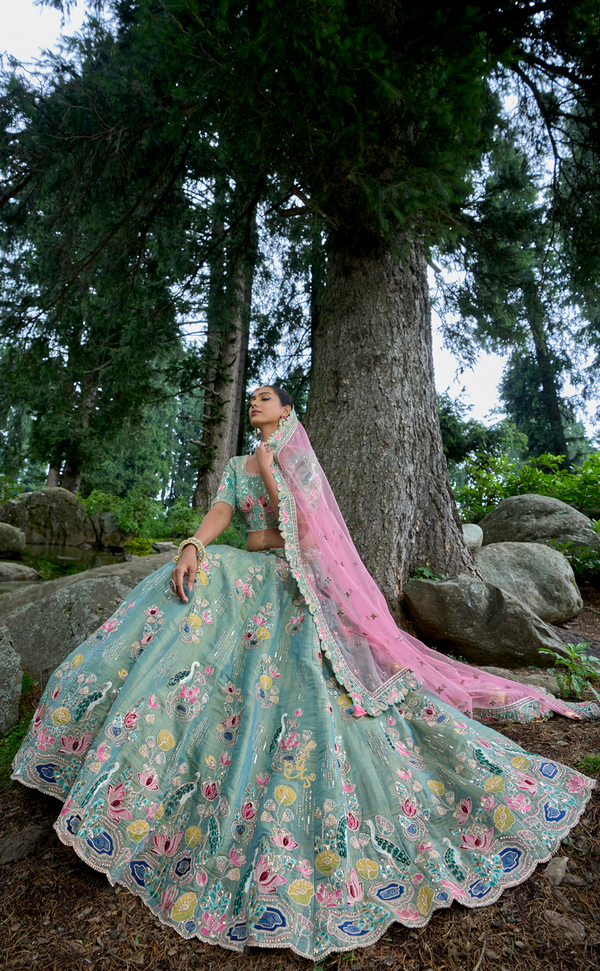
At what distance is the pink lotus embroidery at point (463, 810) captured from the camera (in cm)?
201

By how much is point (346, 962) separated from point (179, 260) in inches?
231

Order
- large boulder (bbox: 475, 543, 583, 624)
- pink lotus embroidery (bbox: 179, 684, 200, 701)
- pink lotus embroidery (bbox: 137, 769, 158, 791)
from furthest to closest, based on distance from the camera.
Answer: large boulder (bbox: 475, 543, 583, 624), pink lotus embroidery (bbox: 179, 684, 200, 701), pink lotus embroidery (bbox: 137, 769, 158, 791)

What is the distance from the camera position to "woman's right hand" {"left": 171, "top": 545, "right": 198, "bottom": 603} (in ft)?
7.63

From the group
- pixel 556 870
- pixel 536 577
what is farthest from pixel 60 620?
pixel 536 577

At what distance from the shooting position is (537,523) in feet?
20.9

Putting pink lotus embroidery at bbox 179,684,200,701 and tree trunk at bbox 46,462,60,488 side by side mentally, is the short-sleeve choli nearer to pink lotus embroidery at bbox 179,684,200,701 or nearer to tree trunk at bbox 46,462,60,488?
pink lotus embroidery at bbox 179,684,200,701

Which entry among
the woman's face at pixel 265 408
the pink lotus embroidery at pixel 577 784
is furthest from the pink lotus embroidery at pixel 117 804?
the woman's face at pixel 265 408

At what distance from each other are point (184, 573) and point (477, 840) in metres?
1.52

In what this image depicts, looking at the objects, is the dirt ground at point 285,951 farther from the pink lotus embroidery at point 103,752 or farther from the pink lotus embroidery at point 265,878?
the pink lotus embroidery at point 103,752

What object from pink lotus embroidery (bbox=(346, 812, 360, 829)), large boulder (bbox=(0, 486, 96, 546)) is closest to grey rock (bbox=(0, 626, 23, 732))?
pink lotus embroidery (bbox=(346, 812, 360, 829))

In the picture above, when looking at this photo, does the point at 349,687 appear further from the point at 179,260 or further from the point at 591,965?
the point at 179,260

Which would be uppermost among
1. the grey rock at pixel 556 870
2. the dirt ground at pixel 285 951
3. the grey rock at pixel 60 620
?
the grey rock at pixel 60 620

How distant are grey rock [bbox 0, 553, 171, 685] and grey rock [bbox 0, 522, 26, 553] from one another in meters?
7.61

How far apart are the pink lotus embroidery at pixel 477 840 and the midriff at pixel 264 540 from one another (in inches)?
58.4
